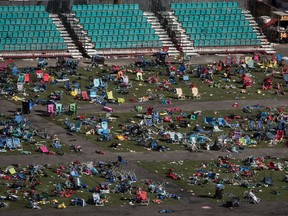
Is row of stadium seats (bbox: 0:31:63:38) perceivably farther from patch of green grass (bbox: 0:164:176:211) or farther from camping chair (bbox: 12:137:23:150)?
patch of green grass (bbox: 0:164:176:211)

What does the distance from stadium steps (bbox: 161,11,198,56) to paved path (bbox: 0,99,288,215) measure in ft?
51.8

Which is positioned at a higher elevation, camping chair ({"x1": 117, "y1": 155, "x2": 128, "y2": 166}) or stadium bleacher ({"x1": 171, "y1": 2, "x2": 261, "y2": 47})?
stadium bleacher ({"x1": 171, "y1": 2, "x2": 261, "y2": 47})

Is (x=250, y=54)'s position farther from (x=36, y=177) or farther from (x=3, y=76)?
(x=36, y=177)

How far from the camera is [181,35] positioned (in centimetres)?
14288

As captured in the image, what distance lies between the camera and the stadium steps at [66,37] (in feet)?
449

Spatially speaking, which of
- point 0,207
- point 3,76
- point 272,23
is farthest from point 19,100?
point 272,23

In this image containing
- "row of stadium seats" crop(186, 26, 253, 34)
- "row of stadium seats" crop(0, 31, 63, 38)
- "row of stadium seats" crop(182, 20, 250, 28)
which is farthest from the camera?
"row of stadium seats" crop(182, 20, 250, 28)

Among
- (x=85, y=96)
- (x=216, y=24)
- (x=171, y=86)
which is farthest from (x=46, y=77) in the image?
(x=216, y=24)

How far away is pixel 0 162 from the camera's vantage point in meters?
105

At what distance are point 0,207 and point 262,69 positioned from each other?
4802cm

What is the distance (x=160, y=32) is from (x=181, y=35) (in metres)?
2.18

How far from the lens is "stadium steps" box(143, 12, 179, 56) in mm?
141000

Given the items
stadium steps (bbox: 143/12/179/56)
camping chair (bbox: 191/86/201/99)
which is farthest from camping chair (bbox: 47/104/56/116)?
stadium steps (bbox: 143/12/179/56)

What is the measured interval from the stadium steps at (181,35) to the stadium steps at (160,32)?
3.20 ft
